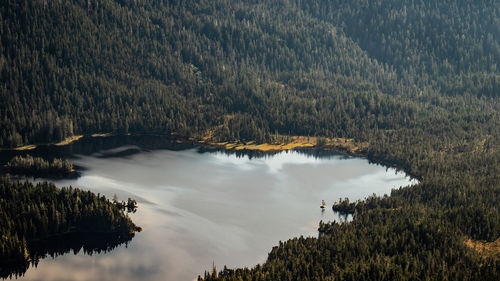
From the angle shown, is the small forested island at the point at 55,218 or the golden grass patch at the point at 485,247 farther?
the small forested island at the point at 55,218

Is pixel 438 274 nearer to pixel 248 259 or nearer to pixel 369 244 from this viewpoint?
pixel 369 244

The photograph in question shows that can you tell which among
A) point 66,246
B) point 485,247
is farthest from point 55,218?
point 485,247

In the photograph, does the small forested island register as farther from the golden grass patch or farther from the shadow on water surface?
the golden grass patch

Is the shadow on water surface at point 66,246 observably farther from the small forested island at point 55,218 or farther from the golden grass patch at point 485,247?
the golden grass patch at point 485,247

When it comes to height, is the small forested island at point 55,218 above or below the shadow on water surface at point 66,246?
above

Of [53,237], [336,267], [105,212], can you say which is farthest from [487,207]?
[53,237]

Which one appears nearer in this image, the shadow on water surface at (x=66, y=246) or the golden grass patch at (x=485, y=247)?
the golden grass patch at (x=485, y=247)

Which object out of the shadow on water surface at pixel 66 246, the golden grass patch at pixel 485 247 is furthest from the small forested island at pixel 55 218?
the golden grass patch at pixel 485 247

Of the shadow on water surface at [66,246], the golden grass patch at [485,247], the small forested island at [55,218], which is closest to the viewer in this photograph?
the golden grass patch at [485,247]

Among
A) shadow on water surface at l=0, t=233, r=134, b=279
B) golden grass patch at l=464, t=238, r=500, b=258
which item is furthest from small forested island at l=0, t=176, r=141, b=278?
golden grass patch at l=464, t=238, r=500, b=258

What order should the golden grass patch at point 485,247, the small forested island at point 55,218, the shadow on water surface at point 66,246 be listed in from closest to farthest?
1. the golden grass patch at point 485,247
2. the shadow on water surface at point 66,246
3. the small forested island at point 55,218
